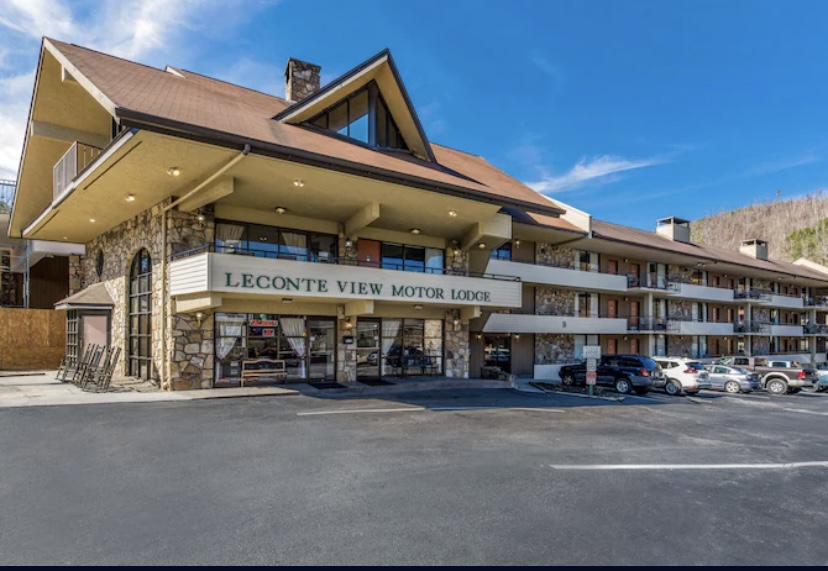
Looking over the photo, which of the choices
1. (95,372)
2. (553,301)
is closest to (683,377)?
(553,301)

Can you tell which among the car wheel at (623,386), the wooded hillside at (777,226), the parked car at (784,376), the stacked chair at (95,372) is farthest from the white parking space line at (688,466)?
the wooded hillside at (777,226)

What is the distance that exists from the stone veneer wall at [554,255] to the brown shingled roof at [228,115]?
7710 millimetres

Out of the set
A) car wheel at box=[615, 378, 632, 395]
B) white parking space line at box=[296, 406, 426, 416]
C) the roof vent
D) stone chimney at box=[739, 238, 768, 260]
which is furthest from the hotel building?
stone chimney at box=[739, 238, 768, 260]

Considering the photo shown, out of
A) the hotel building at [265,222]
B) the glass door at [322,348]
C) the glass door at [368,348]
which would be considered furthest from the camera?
the glass door at [368,348]

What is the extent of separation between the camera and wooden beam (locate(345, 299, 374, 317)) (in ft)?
54.0

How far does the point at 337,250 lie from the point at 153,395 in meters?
7.84

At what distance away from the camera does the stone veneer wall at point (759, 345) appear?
42.2 m

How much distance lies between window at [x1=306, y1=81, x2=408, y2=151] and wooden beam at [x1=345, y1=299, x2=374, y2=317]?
5751mm

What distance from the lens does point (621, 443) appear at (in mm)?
9719

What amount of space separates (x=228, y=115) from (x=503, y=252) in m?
15.7

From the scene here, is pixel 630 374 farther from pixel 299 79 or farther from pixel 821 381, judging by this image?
pixel 299 79

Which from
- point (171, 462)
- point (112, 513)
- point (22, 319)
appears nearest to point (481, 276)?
point (171, 462)

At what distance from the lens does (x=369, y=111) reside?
1738 cm

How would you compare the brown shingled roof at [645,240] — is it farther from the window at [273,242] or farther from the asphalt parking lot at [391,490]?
the asphalt parking lot at [391,490]
